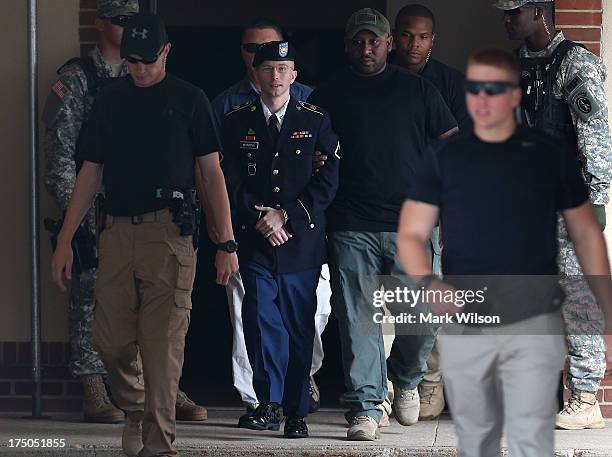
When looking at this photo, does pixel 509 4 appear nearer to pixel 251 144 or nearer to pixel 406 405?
pixel 251 144

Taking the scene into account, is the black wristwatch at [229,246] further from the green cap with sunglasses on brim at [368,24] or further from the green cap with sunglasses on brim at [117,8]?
the green cap with sunglasses on brim at [117,8]

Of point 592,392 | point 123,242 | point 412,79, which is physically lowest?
point 592,392

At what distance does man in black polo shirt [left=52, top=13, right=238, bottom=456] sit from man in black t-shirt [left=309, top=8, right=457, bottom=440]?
30.2 inches

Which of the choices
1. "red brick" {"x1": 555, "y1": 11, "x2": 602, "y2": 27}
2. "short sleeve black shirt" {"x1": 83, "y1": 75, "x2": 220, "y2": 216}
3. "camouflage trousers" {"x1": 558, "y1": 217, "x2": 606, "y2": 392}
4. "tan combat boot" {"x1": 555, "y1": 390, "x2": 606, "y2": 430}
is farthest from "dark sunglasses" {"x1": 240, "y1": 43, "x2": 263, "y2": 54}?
"tan combat boot" {"x1": 555, "y1": 390, "x2": 606, "y2": 430}

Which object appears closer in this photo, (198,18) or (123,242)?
(123,242)

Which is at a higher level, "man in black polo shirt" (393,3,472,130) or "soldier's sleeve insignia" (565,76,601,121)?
"man in black polo shirt" (393,3,472,130)

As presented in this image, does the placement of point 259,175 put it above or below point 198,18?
below

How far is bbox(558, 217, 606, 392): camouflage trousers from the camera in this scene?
741 centimetres

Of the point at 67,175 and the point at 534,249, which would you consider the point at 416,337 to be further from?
the point at 534,249

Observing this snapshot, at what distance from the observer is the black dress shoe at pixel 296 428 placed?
7133 mm

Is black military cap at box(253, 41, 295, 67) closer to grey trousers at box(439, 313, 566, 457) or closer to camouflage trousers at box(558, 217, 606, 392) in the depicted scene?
camouflage trousers at box(558, 217, 606, 392)

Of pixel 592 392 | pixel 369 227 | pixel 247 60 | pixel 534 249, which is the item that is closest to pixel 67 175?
pixel 247 60

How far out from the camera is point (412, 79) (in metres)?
7.17

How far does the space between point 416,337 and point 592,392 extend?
0.88 meters
